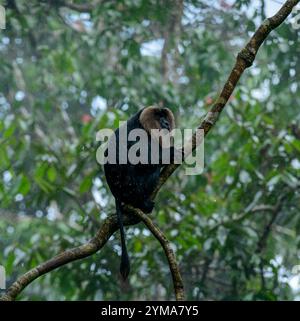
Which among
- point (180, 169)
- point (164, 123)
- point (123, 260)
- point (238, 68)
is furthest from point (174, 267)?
point (180, 169)

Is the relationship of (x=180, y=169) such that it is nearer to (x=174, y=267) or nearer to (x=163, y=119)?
(x=163, y=119)

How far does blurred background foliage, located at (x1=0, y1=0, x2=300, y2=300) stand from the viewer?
6.17 meters

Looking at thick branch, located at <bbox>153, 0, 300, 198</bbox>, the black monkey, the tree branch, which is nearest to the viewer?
the tree branch

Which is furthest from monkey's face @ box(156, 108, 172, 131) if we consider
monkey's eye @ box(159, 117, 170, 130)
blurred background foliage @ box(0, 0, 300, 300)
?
blurred background foliage @ box(0, 0, 300, 300)

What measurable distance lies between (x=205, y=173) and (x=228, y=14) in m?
2.22

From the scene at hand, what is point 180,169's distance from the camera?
718cm

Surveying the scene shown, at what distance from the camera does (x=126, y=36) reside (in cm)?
820

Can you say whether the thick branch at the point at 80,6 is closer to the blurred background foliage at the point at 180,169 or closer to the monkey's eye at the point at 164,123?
the blurred background foliage at the point at 180,169

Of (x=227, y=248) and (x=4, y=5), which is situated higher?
(x=4, y=5)

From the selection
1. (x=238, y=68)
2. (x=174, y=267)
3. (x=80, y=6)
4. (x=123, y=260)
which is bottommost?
(x=174, y=267)

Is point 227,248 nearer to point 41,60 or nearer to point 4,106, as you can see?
point 41,60

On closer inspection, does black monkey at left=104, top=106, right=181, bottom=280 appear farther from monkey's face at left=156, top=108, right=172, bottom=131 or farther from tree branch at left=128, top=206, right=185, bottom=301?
tree branch at left=128, top=206, right=185, bottom=301

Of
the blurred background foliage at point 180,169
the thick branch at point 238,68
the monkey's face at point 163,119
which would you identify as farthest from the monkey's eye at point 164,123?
the thick branch at point 238,68
